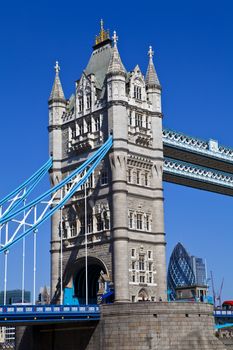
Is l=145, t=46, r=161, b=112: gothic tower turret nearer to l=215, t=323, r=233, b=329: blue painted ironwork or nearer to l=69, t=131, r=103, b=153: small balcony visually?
l=69, t=131, r=103, b=153: small balcony

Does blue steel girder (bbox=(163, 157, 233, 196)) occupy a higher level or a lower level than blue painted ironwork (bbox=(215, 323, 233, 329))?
higher

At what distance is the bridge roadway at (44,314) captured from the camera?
49.0m

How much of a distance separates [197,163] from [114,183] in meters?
18.2

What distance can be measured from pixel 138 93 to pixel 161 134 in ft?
16.7

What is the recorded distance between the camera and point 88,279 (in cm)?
6669

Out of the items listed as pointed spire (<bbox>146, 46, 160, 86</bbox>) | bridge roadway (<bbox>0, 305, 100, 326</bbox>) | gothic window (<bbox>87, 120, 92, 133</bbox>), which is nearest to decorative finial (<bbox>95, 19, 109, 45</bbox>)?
pointed spire (<bbox>146, 46, 160, 86</bbox>)

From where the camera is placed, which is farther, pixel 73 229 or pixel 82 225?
pixel 73 229

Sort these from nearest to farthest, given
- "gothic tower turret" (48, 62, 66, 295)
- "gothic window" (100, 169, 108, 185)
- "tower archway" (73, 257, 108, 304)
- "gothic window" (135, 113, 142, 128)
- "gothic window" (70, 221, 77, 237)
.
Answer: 1. "gothic window" (100, 169, 108, 185)
2. "tower archway" (73, 257, 108, 304)
3. "gothic window" (135, 113, 142, 128)
4. "gothic window" (70, 221, 77, 237)
5. "gothic tower turret" (48, 62, 66, 295)

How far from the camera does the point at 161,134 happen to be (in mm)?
68375

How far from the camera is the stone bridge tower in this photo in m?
61.9

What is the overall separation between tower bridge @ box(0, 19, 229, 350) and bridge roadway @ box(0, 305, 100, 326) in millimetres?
2712

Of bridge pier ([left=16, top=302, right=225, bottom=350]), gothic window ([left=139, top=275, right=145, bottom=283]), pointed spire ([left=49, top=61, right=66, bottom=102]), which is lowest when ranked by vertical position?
bridge pier ([left=16, top=302, right=225, bottom=350])

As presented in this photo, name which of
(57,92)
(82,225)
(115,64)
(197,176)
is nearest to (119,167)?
(82,225)

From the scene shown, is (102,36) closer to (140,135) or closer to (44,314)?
(140,135)
